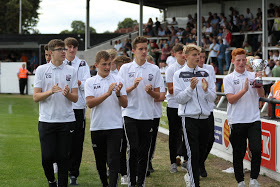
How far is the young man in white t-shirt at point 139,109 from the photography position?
23.2 ft

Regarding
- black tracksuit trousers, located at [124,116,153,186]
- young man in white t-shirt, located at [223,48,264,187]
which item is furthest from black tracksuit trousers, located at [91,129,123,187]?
young man in white t-shirt, located at [223,48,264,187]

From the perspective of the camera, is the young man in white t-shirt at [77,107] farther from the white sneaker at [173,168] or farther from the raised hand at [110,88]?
the white sneaker at [173,168]

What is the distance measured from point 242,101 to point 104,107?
199 centimetres

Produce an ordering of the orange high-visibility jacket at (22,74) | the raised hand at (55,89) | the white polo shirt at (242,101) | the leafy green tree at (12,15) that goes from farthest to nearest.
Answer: the leafy green tree at (12,15) → the orange high-visibility jacket at (22,74) → the white polo shirt at (242,101) → the raised hand at (55,89)

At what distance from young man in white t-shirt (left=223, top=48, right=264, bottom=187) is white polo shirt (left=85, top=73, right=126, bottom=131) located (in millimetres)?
1671

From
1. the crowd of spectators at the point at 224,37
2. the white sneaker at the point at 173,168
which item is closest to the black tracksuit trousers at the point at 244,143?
the white sneaker at the point at 173,168

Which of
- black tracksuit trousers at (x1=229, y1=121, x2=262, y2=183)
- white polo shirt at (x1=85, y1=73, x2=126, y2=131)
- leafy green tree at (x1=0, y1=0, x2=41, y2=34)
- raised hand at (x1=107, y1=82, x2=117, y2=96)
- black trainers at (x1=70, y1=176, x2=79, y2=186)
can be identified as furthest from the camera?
leafy green tree at (x1=0, y1=0, x2=41, y2=34)

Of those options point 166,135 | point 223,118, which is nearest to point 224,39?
point 166,135

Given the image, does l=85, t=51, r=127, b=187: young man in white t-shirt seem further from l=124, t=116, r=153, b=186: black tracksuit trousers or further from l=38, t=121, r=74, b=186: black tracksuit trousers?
l=124, t=116, r=153, b=186: black tracksuit trousers

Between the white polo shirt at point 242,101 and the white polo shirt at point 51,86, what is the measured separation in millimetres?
2307

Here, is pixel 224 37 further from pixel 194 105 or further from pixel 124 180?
pixel 194 105

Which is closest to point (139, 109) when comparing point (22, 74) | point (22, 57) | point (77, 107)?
point (77, 107)

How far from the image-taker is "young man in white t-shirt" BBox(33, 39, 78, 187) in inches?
252

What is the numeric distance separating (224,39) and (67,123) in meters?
17.8
